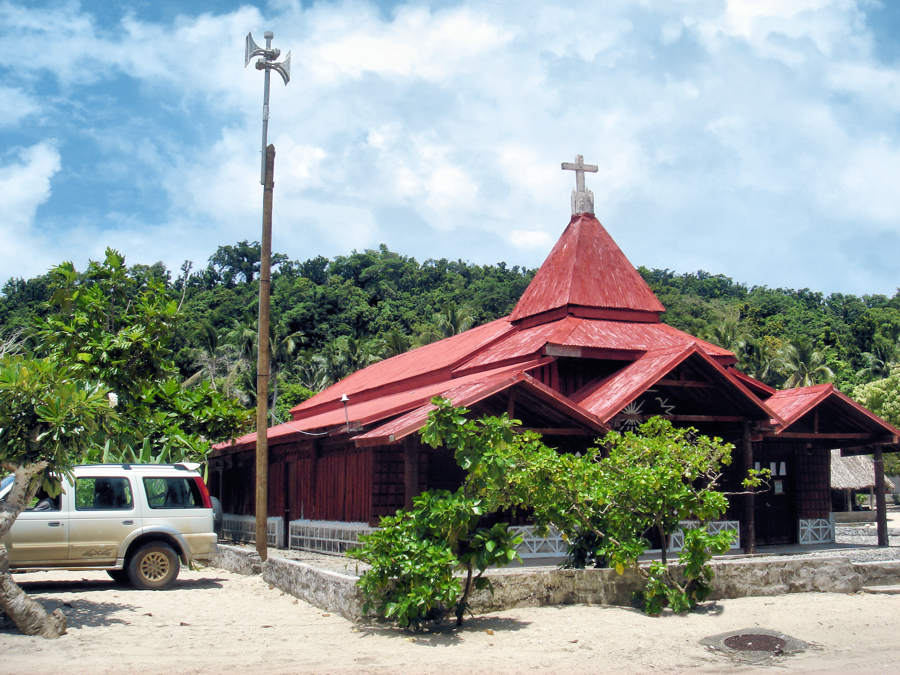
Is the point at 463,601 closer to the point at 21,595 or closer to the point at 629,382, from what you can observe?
the point at 21,595

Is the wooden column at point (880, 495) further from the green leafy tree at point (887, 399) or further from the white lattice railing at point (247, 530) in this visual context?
the green leafy tree at point (887, 399)

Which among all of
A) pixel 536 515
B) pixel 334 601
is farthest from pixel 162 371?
pixel 536 515

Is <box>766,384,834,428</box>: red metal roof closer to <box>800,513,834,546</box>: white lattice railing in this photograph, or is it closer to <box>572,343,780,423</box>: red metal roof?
<box>572,343,780,423</box>: red metal roof

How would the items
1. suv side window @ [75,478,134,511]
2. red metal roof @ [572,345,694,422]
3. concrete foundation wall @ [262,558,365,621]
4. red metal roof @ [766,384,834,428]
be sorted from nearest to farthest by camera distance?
concrete foundation wall @ [262,558,365,621] → suv side window @ [75,478,134,511] → red metal roof @ [572,345,694,422] → red metal roof @ [766,384,834,428]

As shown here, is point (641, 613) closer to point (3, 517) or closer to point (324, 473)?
point (3, 517)

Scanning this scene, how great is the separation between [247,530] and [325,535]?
4726 millimetres

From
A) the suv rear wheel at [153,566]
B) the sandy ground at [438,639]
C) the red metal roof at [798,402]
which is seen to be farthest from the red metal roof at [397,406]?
the red metal roof at [798,402]

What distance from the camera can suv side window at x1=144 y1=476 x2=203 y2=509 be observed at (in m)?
12.4

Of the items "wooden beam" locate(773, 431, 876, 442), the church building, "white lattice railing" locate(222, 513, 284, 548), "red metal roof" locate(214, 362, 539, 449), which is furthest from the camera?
"white lattice railing" locate(222, 513, 284, 548)

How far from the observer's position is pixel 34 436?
350 inches

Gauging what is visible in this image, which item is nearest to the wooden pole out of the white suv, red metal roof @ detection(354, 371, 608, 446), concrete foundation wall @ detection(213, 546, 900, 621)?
concrete foundation wall @ detection(213, 546, 900, 621)

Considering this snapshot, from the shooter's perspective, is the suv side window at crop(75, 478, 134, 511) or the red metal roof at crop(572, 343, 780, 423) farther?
the red metal roof at crop(572, 343, 780, 423)

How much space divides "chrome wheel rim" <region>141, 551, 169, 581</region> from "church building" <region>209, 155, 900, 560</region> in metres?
3.48

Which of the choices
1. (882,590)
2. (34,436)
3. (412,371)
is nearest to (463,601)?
(34,436)
